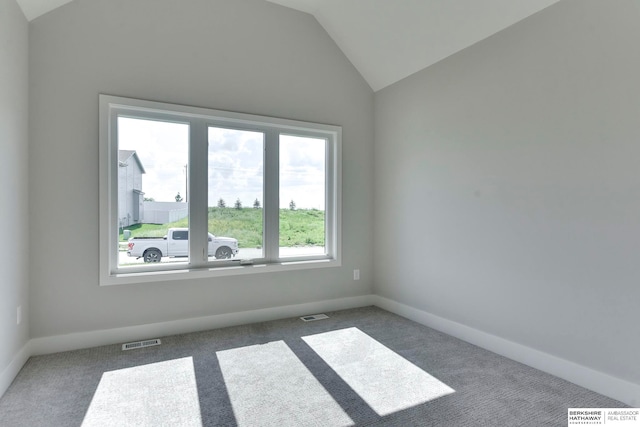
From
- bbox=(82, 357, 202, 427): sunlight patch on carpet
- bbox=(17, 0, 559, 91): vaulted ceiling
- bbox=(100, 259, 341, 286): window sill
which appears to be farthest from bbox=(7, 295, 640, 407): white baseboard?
bbox=(17, 0, 559, 91): vaulted ceiling

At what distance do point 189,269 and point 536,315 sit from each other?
2.94 metres

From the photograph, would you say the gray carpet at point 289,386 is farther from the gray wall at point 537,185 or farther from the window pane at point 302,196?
the window pane at point 302,196

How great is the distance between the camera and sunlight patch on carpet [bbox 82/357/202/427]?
185cm

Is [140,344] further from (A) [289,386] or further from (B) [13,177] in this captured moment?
(B) [13,177]

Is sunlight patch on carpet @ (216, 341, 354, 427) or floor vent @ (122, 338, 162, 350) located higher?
floor vent @ (122, 338, 162, 350)

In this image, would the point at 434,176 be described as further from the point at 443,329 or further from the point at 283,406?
the point at 283,406

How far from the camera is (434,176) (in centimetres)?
332

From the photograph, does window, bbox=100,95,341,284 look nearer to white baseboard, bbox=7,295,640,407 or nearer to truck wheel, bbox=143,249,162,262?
truck wheel, bbox=143,249,162,262

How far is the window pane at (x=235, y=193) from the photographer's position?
133 inches

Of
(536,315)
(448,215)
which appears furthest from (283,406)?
(448,215)

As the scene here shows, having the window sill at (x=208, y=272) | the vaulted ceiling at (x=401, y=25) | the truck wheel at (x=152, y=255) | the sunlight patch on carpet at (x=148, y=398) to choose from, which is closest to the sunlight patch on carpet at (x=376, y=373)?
the window sill at (x=208, y=272)

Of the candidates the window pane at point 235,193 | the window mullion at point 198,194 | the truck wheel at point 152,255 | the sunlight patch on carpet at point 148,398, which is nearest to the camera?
the sunlight patch on carpet at point 148,398

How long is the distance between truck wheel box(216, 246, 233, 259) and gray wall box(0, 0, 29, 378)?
1469 mm

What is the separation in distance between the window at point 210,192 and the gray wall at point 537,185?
1120 millimetres
